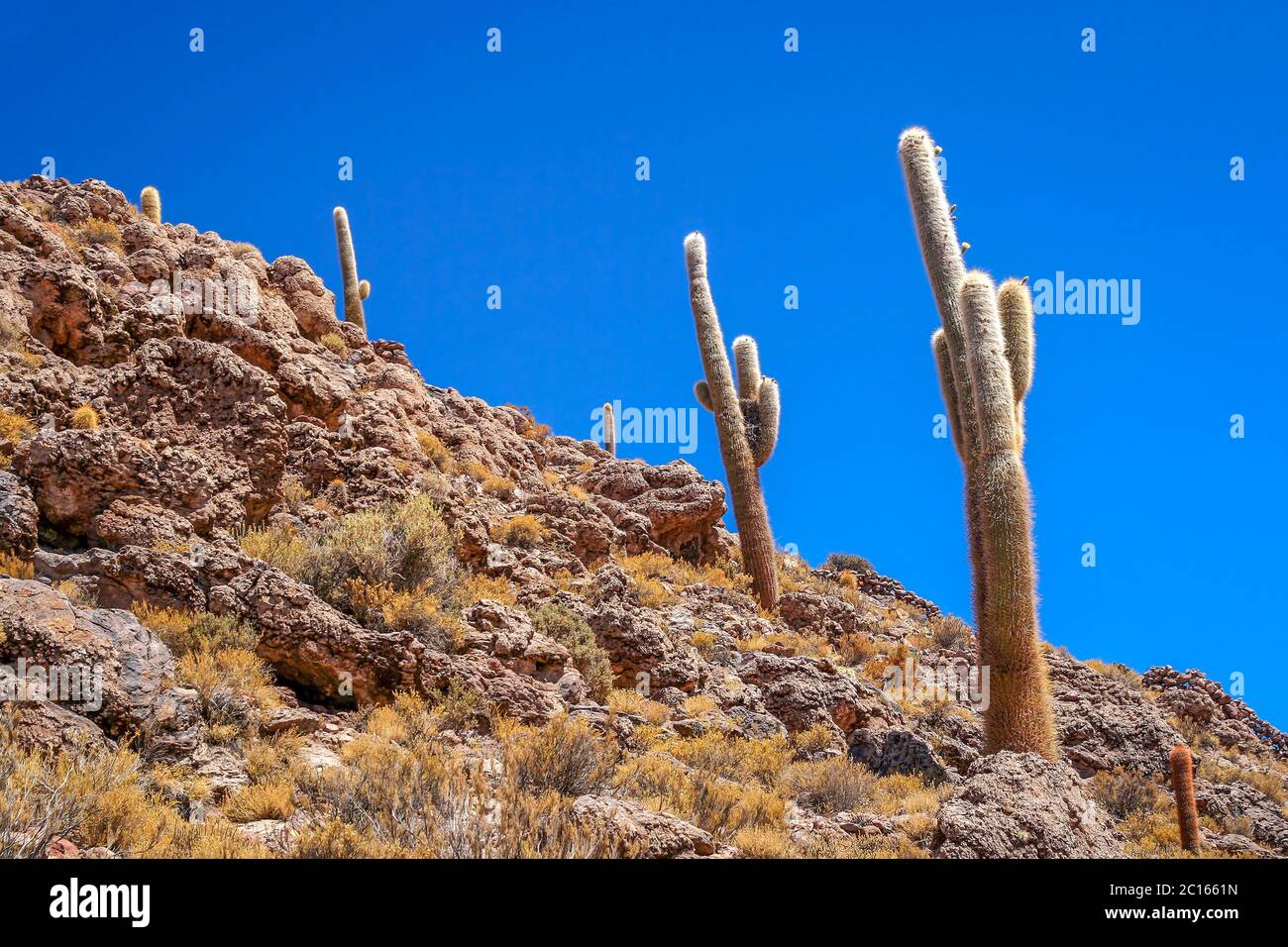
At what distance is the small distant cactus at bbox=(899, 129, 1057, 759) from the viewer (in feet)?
30.9

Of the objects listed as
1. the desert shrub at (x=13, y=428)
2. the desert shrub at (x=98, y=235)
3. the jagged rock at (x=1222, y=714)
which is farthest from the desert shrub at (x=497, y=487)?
the jagged rock at (x=1222, y=714)

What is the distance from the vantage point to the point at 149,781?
5.25m

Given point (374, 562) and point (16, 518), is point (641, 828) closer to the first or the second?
point (374, 562)

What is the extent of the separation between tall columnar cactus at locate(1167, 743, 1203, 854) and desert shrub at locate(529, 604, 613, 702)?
214 inches

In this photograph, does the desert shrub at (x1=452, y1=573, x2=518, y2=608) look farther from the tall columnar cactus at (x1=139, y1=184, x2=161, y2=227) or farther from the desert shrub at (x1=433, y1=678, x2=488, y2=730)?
the tall columnar cactus at (x1=139, y1=184, x2=161, y2=227)

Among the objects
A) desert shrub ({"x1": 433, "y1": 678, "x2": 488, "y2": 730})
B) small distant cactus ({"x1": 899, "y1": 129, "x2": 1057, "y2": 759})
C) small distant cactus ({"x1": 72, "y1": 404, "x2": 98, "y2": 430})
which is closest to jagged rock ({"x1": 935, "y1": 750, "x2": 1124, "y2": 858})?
small distant cactus ({"x1": 899, "y1": 129, "x2": 1057, "y2": 759})

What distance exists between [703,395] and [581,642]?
8776 mm

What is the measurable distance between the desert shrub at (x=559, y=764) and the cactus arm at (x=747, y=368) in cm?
1191

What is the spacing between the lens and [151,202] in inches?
813
